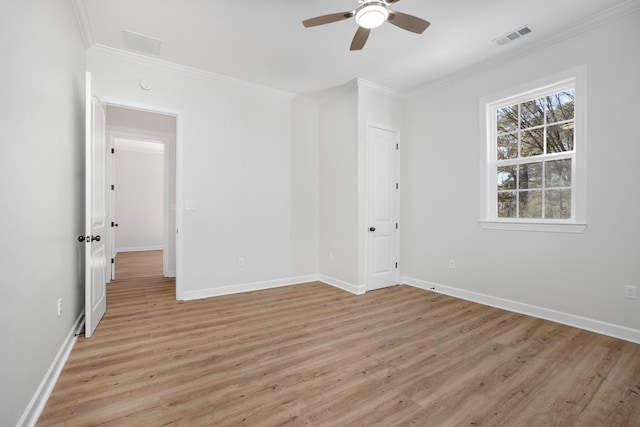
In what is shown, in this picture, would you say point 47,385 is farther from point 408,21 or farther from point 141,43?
point 408,21

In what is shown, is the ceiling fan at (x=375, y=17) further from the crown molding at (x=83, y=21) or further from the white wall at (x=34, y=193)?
the crown molding at (x=83, y=21)

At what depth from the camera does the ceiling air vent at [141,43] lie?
3094mm

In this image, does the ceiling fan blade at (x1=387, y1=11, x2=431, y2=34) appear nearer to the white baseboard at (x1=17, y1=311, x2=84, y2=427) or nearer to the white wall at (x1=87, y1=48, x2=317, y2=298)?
the white wall at (x1=87, y1=48, x2=317, y2=298)

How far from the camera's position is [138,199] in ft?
27.6

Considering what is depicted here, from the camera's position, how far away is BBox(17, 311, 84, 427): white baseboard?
1542 mm

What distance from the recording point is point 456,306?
11.8ft

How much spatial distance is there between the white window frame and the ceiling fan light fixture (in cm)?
214

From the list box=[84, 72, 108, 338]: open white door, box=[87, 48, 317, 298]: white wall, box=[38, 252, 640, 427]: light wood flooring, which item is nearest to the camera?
box=[38, 252, 640, 427]: light wood flooring

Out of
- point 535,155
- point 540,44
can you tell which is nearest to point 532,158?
point 535,155

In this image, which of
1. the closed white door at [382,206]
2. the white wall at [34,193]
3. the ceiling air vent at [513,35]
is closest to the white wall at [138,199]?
the white wall at [34,193]

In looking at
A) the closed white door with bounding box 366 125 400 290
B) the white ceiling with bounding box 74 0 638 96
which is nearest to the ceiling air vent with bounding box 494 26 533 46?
the white ceiling with bounding box 74 0 638 96

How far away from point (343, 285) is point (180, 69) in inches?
142

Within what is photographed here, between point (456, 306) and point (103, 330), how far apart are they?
12.3 feet

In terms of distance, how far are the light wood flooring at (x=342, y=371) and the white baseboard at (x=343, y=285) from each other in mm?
724
